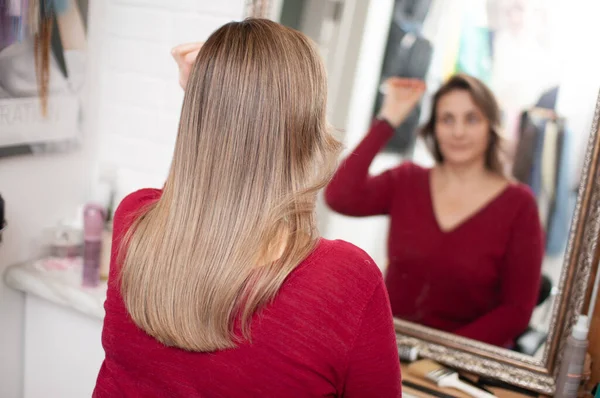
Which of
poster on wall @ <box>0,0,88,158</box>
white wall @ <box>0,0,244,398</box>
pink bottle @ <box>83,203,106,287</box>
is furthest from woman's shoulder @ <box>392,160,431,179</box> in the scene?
poster on wall @ <box>0,0,88,158</box>

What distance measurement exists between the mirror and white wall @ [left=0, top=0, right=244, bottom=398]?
0.31 metres

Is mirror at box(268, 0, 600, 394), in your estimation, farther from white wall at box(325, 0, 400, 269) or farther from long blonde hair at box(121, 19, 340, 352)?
long blonde hair at box(121, 19, 340, 352)

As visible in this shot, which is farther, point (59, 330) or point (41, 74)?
point (59, 330)

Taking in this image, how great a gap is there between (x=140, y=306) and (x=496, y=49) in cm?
75

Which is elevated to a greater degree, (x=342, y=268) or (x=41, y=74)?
(x=41, y=74)

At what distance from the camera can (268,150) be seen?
0.72m

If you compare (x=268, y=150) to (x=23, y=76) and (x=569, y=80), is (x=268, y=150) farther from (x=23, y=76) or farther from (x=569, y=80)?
(x=23, y=76)

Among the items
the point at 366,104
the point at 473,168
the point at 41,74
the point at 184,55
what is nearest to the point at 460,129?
the point at 473,168

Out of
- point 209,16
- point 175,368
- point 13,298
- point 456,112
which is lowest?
point 13,298

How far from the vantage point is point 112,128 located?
4.90 ft

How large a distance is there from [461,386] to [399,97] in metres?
0.55

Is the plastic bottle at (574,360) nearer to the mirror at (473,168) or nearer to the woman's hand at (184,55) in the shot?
the mirror at (473,168)

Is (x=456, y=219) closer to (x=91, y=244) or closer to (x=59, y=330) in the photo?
(x=91, y=244)

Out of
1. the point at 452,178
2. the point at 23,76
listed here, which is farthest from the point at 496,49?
the point at 23,76
